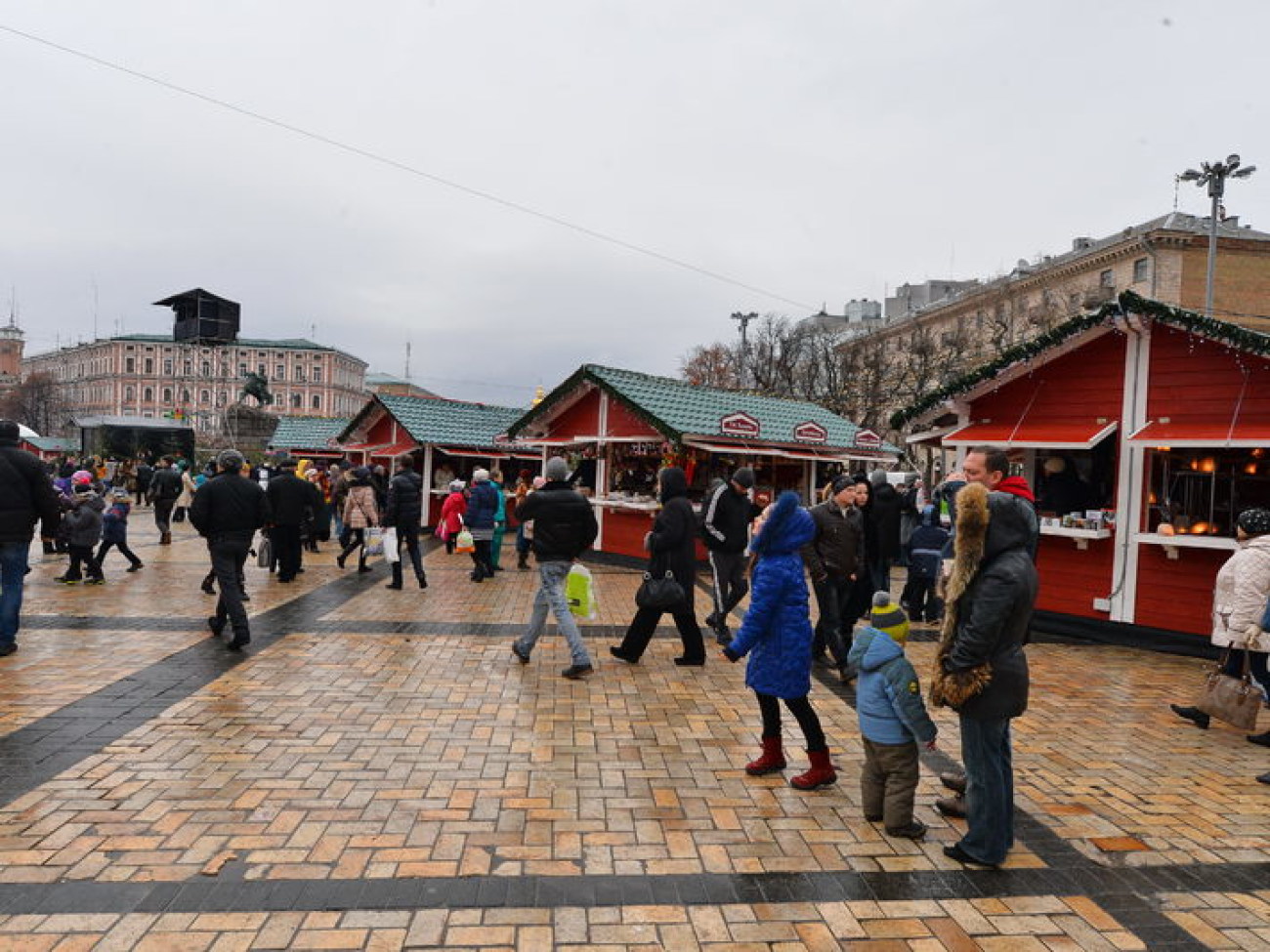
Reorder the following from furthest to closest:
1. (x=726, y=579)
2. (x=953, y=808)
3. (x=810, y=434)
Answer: (x=810, y=434) → (x=726, y=579) → (x=953, y=808)

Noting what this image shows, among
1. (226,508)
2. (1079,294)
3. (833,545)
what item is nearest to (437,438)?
(226,508)

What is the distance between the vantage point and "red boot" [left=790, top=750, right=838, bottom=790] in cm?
462

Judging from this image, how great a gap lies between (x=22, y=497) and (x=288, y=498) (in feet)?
15.3

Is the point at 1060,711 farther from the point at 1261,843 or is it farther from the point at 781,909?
the point at 781,909

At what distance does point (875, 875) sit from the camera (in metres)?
3.67

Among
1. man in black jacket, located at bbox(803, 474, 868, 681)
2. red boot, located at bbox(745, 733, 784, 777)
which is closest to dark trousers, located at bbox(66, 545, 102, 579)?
man in black jacket, located at bbox(803, 474, 868, 681)

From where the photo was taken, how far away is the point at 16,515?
707 centimetres

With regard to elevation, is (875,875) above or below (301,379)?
below

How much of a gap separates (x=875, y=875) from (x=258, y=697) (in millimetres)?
4628

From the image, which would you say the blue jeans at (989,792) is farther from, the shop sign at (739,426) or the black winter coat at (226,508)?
the shop sign at (739,426)

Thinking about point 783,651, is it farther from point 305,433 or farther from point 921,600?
point 305,433

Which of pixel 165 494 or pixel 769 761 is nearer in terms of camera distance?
pixel 769 761

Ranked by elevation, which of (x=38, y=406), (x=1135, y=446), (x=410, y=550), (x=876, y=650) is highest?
(x=38, y=406)

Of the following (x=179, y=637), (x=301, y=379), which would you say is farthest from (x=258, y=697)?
(x=301, y=379)
